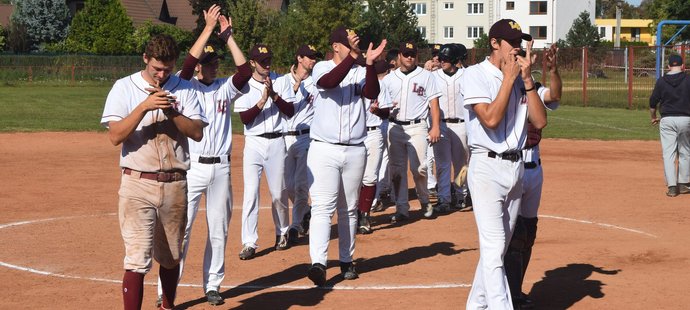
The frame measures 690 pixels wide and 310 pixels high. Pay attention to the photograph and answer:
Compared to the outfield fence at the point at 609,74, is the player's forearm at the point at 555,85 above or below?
above

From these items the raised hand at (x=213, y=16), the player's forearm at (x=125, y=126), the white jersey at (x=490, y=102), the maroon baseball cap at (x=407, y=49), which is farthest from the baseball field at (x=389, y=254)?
the raised hand at (x=213, y=16)

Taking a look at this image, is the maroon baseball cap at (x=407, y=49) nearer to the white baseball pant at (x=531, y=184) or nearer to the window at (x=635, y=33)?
the white baseball pant at (x=531, y=184)

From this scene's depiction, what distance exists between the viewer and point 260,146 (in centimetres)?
1088

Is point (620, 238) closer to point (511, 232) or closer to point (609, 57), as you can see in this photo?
point (511, 232)

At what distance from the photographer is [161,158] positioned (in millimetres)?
7156

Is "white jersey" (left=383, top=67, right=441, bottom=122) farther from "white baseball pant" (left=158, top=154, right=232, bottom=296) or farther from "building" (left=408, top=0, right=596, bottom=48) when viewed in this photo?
"building" (left=408, top=0, right=596, bottom=48)

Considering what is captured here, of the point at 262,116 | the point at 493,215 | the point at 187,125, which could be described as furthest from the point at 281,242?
the point at 493,215

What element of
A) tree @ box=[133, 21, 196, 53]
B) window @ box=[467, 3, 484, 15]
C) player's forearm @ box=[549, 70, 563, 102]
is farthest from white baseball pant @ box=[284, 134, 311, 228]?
window @ box=[467, 3, 484, 15]

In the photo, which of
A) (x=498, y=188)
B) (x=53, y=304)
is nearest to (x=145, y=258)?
(x=53, y=304)

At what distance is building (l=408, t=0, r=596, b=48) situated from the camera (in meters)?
107

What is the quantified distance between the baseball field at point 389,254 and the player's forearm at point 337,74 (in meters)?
1.95

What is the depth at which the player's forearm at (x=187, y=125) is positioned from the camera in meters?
7.01

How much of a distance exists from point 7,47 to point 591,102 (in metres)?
45.0

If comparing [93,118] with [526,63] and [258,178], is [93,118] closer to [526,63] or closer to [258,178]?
[258,178]
